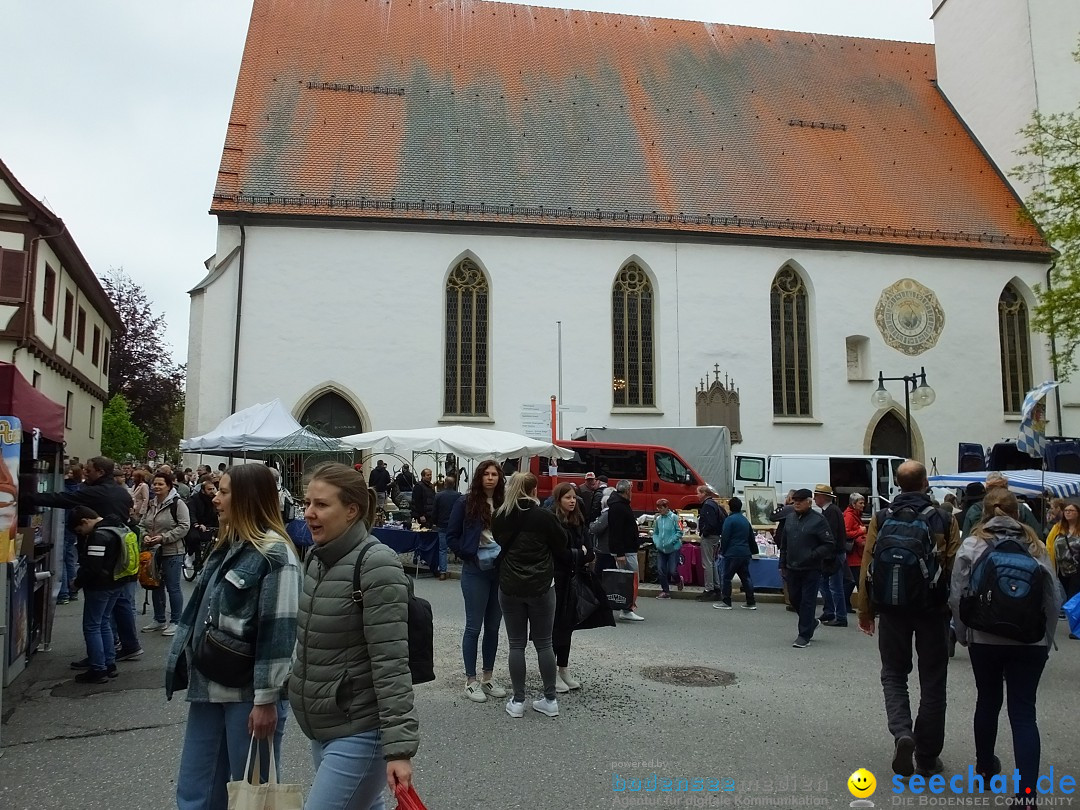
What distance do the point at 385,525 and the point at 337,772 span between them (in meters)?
11.6

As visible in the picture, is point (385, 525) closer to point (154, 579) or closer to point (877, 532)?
point (154, 579)

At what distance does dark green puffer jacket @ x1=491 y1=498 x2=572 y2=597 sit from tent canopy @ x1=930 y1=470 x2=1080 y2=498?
1053cm

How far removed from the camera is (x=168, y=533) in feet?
26.1

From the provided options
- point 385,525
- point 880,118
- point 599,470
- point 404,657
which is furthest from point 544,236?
point 404,657

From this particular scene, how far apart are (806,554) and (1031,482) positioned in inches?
312

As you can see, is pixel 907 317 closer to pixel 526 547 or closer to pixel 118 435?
pixel 526 547

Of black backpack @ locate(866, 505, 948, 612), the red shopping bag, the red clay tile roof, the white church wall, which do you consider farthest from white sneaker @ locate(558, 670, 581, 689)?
the red clay tile roof

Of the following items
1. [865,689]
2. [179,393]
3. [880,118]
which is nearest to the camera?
[865,689]

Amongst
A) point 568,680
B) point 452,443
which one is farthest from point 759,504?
point 568,680

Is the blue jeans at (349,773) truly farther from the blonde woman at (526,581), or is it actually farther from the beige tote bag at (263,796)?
Result: the blonde woman at (526,581)

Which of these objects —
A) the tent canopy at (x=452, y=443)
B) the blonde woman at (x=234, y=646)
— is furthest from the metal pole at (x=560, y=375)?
the blonde woman at (x=234, y=646)

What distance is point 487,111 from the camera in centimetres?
2544

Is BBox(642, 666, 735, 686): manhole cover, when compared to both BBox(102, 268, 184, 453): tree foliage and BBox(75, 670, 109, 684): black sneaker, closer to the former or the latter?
BBox(75, 670, 109, 684): black sneaker

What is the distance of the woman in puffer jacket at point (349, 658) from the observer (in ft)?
8.57
